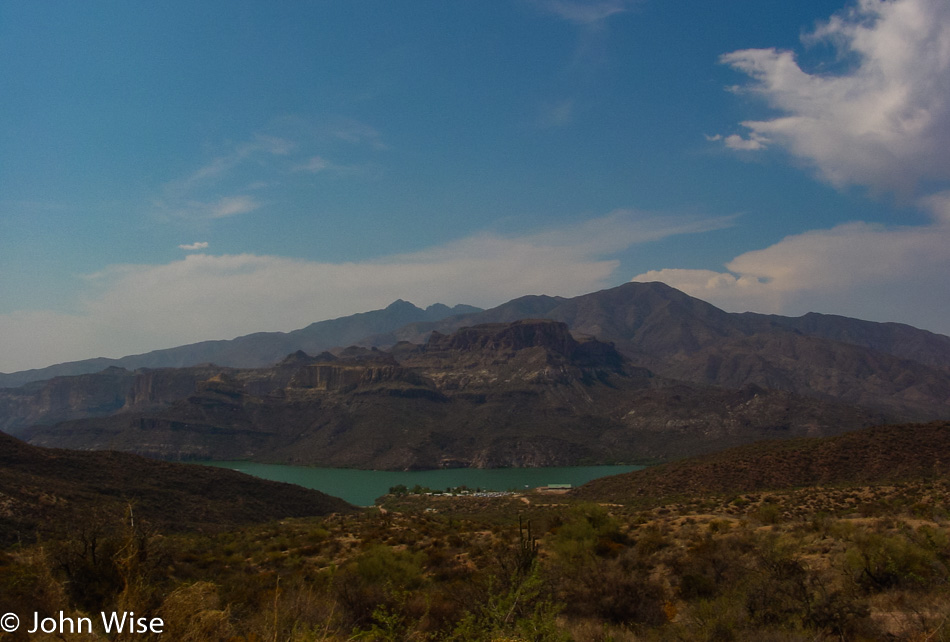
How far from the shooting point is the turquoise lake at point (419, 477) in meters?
145

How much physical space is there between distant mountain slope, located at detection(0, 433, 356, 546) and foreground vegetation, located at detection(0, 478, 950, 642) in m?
15.6

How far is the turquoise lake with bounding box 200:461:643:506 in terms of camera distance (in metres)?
145

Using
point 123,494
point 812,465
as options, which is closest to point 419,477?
point 812,465

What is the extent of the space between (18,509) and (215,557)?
62.9 feet

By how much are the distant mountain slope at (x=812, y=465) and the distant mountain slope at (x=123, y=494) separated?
36.7 metres

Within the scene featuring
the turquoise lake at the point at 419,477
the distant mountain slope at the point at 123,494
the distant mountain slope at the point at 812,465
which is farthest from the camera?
the turquoise lake at the point at 419,477

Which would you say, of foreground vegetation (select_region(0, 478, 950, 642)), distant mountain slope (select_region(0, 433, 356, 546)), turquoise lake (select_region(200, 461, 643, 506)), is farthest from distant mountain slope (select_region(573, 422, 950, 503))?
turquoise lake (select_region(200, 461, 643, 506))

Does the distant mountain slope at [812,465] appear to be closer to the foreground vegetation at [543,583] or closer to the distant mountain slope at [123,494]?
the foreground vegetation at [543,583]

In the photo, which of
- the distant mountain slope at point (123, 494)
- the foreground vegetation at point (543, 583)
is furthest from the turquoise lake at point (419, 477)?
the foreground vegetation at point (543, 583)

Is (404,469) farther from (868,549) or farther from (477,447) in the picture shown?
(868,549)

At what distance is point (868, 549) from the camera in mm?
14180

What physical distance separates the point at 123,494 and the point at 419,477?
12981 centimetres

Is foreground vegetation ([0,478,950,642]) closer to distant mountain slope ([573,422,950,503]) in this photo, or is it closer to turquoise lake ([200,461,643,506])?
distant mountain slope ([573,422,950,503])

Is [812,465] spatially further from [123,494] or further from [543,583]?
[123,494]
